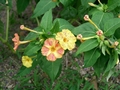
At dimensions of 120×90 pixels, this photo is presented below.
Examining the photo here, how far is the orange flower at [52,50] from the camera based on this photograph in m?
1.43

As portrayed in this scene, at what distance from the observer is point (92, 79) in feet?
8.68

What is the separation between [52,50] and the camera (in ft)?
4.74

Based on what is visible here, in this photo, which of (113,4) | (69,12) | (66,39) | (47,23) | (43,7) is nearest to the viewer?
(66,39)

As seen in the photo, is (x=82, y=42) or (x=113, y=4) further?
(x=113, y=4)

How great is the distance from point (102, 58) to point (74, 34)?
7.3 inches

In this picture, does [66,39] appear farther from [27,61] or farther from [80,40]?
[27,61]

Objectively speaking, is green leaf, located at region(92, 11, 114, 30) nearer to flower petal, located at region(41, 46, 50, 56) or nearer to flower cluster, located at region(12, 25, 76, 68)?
flower cluster, located at region(12, 25, 76, 68)

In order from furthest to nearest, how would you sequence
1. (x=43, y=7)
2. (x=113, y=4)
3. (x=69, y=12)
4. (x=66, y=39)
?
(x=69, y=12) → (x=43, y=7) → (x=113, y=4) → (x=66, y=39)

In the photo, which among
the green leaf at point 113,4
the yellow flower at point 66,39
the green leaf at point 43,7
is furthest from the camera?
the green leaf at point 43,7

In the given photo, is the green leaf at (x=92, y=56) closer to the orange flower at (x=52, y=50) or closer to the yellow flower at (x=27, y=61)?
the orange flower at (x=52, y=50)

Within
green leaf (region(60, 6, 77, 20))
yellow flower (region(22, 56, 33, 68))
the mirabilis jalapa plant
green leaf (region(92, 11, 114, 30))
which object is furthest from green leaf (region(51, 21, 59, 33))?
green leaf (region(60, 6, 77, 20))

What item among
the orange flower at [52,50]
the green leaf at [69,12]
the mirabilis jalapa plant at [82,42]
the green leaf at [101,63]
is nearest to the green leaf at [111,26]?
the mirabilis jalapa plant at [82,42]

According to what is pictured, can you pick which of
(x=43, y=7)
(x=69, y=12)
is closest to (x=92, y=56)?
(x=43, y=7)

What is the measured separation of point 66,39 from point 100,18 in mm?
279
